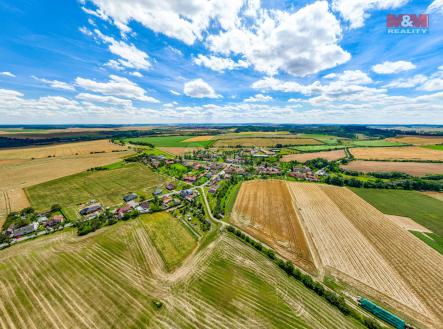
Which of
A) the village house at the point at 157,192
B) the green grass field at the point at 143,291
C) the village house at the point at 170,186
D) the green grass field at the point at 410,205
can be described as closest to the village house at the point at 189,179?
the village house at the point at 170,186

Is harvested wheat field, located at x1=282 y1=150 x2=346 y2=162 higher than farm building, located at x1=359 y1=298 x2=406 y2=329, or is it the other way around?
harvested wheat field, located at x1=282 y1=150 x2=346 y2=162

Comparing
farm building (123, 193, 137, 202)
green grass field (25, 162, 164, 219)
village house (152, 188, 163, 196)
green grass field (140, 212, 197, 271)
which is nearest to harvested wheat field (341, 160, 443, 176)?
green grass field (140, 212, 197, 271)

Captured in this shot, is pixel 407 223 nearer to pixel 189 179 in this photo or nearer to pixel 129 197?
pixel 189 179

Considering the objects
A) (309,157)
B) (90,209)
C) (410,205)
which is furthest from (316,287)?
(309,157)

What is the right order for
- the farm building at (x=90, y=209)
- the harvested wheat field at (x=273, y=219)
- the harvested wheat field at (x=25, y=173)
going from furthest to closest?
the harvested wheat field at (x=25, y=173)
the farm building at (x=90, y=209)
the harvested wheat field at (x=273, y=219)

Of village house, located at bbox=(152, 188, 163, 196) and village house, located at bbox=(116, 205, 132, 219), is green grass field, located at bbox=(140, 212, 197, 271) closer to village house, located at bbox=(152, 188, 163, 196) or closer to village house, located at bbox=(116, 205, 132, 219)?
village house, located at bbox=(116, 205, 132, 219)

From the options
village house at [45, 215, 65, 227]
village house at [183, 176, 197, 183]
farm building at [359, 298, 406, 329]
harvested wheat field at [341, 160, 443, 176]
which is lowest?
farm building at [359, 298, 406, 329]

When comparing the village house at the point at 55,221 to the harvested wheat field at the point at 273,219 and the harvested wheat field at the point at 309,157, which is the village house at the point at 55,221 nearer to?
the harvested wheat field at the point at 273,219
